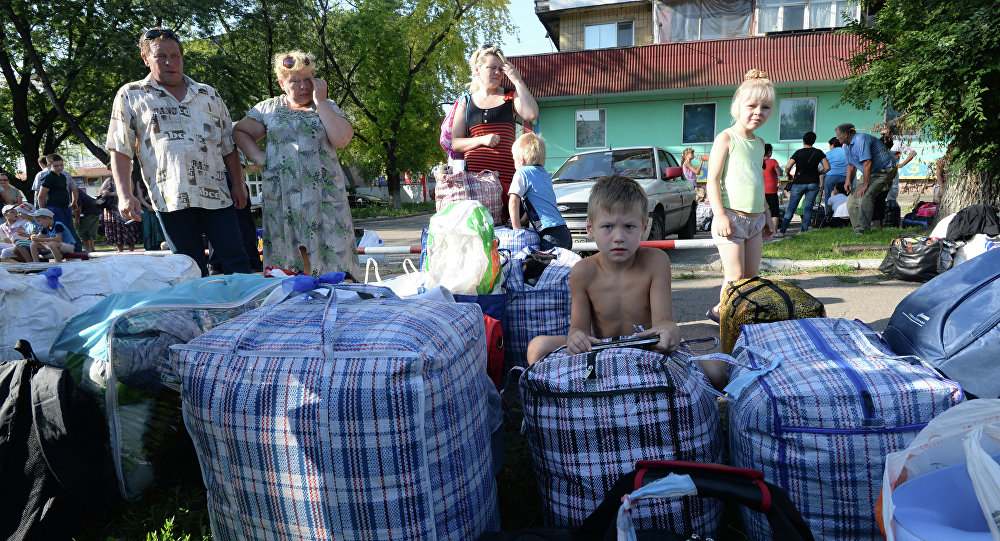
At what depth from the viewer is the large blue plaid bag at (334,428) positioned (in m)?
1.55

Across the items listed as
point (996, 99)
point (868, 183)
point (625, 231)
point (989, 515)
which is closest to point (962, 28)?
point (996, 99)

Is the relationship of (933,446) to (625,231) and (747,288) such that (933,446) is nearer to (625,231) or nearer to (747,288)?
(625,231)

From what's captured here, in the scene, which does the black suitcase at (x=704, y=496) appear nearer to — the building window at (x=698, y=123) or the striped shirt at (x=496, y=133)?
the striped shirt at (x=496, y=133)

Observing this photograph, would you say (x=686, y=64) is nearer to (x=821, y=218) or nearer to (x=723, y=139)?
(x=821, y=218)

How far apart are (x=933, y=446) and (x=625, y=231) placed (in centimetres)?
138

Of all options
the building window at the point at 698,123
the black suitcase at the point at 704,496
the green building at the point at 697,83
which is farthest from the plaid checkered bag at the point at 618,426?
the building window at the point at 698,123

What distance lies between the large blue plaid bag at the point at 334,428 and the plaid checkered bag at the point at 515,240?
2.03 m

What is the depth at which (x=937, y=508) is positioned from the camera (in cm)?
131

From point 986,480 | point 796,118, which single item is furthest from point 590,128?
point 986,480

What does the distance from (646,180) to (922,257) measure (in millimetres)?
4115

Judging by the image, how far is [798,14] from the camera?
2223cm

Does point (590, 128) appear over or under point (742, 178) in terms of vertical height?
over

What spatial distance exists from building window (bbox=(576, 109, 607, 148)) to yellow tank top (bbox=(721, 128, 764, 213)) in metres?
18.3

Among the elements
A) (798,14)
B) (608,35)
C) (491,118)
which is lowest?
(491,118)
